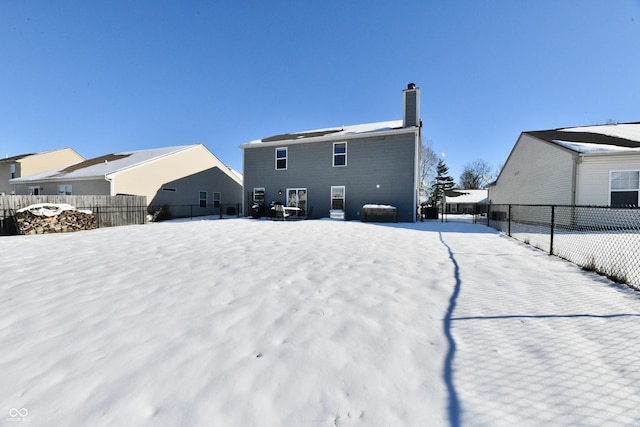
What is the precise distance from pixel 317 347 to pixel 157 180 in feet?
64.8

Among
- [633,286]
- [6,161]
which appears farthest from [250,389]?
[6,161]

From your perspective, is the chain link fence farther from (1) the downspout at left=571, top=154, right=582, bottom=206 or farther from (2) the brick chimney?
(2) the brick chimney

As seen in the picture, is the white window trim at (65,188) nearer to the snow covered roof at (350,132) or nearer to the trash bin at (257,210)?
the snow covered roof at (350,132)

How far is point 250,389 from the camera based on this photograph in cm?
182

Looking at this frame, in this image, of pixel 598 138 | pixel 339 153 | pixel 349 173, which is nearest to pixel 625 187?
pixel 598 138

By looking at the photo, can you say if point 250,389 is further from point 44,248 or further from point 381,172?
point 381,172

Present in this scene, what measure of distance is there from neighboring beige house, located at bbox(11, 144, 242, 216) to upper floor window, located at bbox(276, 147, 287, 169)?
516cm

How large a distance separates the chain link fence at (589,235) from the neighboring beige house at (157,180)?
56.5 feet

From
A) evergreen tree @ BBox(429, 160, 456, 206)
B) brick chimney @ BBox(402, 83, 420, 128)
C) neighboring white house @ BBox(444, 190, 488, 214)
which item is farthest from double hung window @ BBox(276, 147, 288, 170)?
neighboring white house @ BBox(444, 190, 488, 214)

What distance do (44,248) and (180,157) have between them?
565 inches

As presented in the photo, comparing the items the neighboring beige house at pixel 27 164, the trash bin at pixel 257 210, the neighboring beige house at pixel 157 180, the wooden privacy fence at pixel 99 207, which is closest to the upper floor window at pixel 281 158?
the trash bin at pixel 257 210

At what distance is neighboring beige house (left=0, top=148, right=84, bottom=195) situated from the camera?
2405cm

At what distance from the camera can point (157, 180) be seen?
18.2 metres

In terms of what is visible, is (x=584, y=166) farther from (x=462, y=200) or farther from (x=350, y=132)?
(x=462, y=200)
